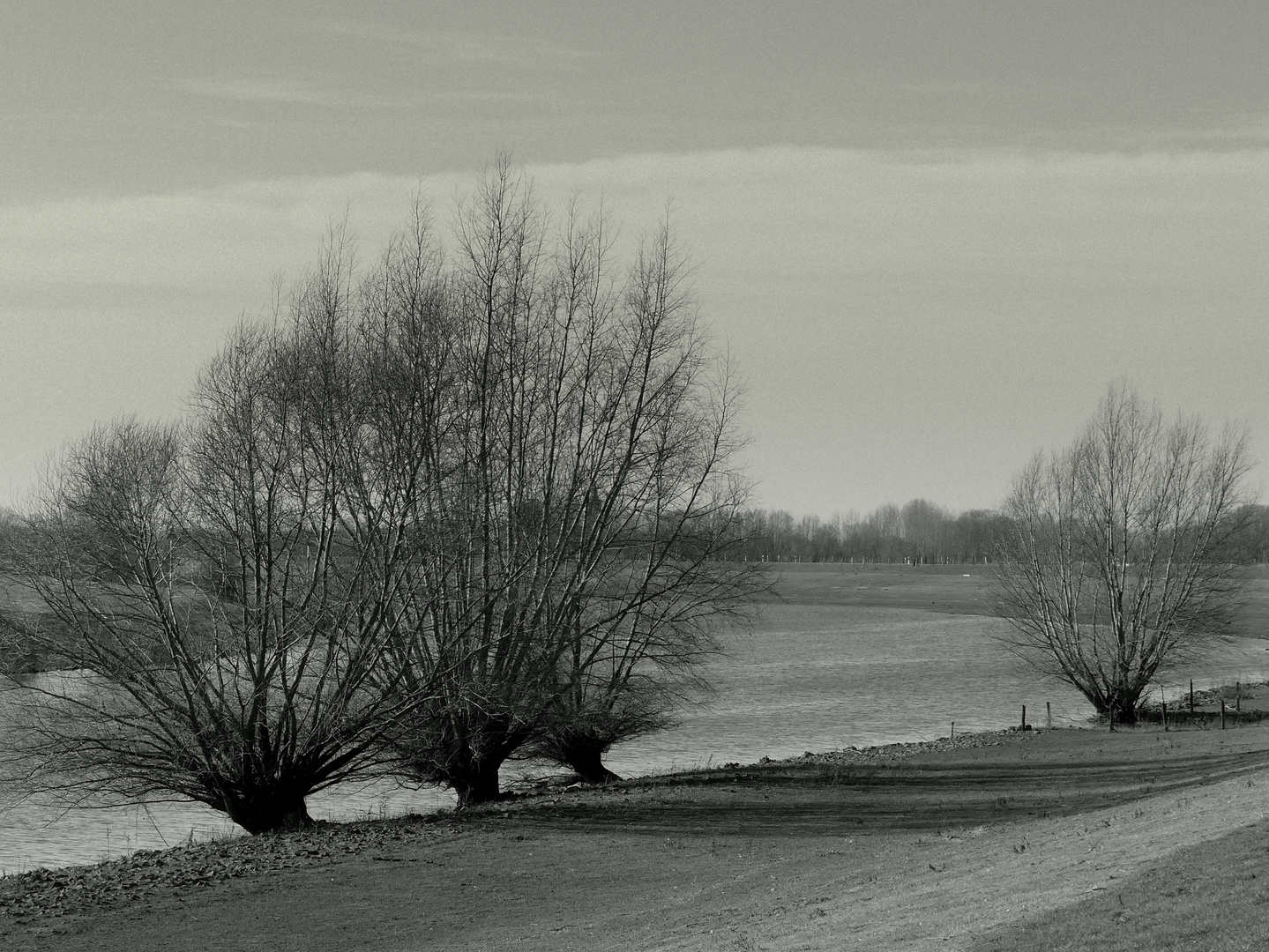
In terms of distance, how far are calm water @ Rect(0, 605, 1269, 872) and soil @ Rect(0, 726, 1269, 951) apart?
467 cm

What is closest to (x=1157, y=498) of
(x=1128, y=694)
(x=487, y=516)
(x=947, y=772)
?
(x=1128, y=694)

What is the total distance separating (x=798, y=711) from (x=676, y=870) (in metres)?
21.8

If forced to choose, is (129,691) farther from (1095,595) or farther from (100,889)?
(1095,595)

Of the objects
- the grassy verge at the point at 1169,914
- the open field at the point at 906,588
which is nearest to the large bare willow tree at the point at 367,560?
the grassy verge at the point at 1169,914

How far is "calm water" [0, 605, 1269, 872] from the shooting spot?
72.1 ft

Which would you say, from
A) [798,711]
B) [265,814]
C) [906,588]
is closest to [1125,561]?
[798,711]

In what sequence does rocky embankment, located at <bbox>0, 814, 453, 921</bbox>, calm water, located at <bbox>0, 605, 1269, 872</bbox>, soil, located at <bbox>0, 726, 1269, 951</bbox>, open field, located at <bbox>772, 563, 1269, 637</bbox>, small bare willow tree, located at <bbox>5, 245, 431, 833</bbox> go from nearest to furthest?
soil, located at <bbox>0, 726, 1269, 951</bbox> → rocky embankment, located at <bbox>0, 814, 453, 921</bbox> → small bare willow tree, located at <bbox>5, 245, 431, 833</bbox> → calm water, located at <bbox>0, 605, 1269, 872</bbox> → open field, located at <bbox>772, 563, 1269, 637</bbox>

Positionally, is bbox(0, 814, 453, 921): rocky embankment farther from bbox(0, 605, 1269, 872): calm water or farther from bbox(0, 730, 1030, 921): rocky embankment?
bbox(0, 605, 1269, 872): calm water

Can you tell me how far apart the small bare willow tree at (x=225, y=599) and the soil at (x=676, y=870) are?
1.52 m

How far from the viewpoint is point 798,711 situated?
3712cm

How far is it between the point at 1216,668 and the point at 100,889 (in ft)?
170

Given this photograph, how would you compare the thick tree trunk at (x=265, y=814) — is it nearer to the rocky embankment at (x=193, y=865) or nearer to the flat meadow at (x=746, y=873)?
the rocky embankment at (x=193, y=865)

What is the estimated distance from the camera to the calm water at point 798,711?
72.1 ft

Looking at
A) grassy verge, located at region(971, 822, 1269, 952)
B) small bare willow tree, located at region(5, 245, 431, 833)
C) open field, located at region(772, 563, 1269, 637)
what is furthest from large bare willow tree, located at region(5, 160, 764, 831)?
open field, located at region(772, 563, 1269, 637)
